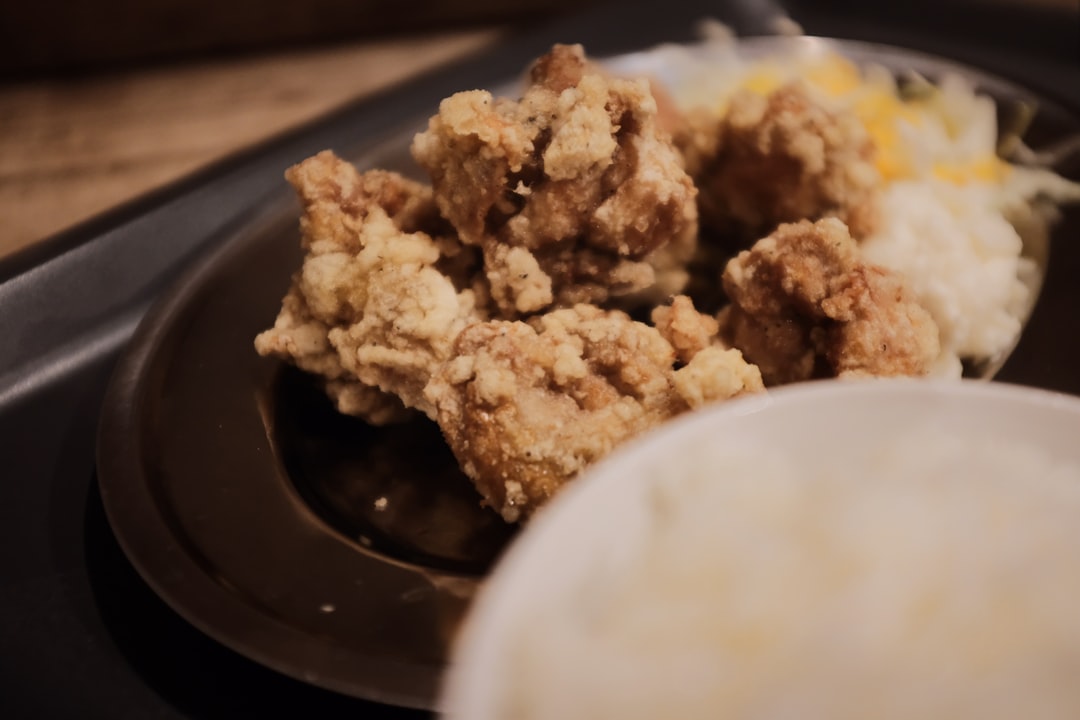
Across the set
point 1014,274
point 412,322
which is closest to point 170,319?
point 412,322

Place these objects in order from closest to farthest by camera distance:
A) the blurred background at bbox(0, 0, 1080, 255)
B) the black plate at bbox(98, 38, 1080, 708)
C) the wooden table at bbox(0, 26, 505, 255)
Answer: the black plate at bbox(98, 38, 1080, 708) < the wooden table at bbox(0, 26, 505, 255) < the blurred background at bbox(0, 0, 1080, 255)

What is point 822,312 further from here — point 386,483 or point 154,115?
point 154,115

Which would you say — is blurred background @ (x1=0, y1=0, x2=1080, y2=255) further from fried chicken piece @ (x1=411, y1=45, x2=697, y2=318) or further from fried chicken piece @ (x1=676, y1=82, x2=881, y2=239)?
fried chicken piece @ (x1=411, y1=45, x2=697, y2=318)

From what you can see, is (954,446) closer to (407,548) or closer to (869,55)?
(407,548)

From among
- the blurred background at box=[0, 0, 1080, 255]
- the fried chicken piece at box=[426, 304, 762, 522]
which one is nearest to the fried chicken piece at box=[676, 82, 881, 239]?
the fried chicken piece at box=[426, 304, 762, 522]

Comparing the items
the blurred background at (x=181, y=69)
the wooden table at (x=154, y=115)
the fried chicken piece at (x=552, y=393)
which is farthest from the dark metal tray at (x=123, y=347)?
the wooden table at (x=154, y=115)

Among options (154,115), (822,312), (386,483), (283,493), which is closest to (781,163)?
(822,312)
